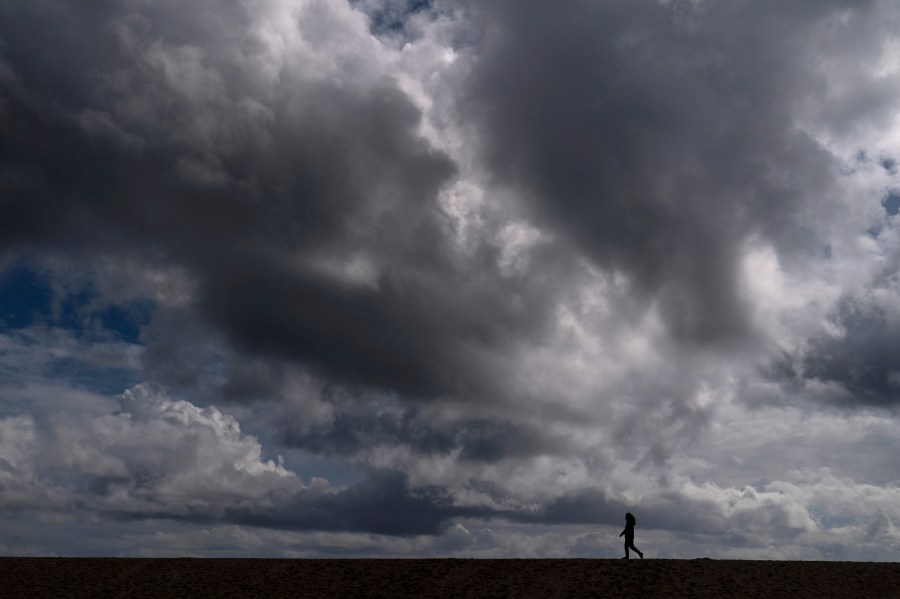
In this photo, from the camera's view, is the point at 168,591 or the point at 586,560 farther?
the point at 586,560

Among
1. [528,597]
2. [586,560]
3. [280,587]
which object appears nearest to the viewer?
[528,597]

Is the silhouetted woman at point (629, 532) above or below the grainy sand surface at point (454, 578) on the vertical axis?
above

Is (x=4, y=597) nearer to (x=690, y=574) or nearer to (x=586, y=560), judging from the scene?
(x=586, y=560)

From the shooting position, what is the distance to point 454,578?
32.4 meters

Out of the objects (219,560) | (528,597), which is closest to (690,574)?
(528,597)

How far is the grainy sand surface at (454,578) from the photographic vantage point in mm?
30188

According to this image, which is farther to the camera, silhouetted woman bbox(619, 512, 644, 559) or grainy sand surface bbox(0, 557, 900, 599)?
silhouetted woman bbox(619, 512, 644, 559)

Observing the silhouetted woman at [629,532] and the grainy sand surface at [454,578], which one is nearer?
the grainy sand surface at [454,578]

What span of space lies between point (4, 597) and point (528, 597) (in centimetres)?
2159

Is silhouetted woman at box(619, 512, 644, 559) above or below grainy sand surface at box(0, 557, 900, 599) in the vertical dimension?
above

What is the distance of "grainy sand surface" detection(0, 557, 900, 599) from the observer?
30.2 m

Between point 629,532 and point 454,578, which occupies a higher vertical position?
point 629,532

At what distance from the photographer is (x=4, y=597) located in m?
30.7

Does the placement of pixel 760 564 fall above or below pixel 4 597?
above
